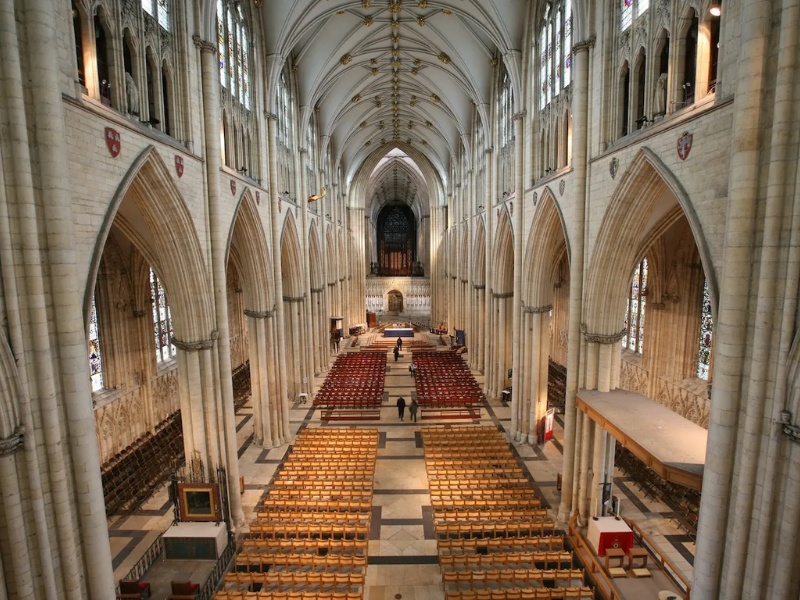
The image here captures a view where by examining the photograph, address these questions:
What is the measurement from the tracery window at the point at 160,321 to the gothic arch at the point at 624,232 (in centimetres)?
1547

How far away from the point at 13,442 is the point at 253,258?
10224 mm

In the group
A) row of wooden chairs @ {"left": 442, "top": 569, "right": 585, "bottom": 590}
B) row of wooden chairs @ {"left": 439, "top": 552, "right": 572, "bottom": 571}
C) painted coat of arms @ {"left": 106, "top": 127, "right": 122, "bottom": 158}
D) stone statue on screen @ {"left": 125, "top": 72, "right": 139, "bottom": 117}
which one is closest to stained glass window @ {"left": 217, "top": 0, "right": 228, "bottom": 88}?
stone statue on screen @ {"left": 125, "top": 72, "right": 139, "bottom": 117}

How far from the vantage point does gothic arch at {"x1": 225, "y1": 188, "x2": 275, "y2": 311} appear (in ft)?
47.2

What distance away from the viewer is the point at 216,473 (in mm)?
11195

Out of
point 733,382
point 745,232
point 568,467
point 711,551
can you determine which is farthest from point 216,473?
point 745,232

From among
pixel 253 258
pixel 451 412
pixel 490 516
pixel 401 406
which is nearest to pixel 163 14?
pixel 253 258

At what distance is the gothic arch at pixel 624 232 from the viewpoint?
30.1 feet

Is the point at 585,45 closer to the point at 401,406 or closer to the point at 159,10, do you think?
the point at 159,10

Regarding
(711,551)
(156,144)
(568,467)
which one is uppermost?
(156,144)

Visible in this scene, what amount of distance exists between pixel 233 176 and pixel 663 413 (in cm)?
1255

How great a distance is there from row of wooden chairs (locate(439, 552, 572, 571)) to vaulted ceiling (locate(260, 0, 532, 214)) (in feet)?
49.7

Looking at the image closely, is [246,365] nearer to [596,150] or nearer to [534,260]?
[534,260]

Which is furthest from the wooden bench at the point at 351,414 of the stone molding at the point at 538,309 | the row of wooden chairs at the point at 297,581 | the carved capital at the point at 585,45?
the carved capital at the point at 585,45

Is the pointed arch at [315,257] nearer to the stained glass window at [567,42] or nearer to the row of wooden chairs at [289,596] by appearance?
the stained glass window at [567,42]
